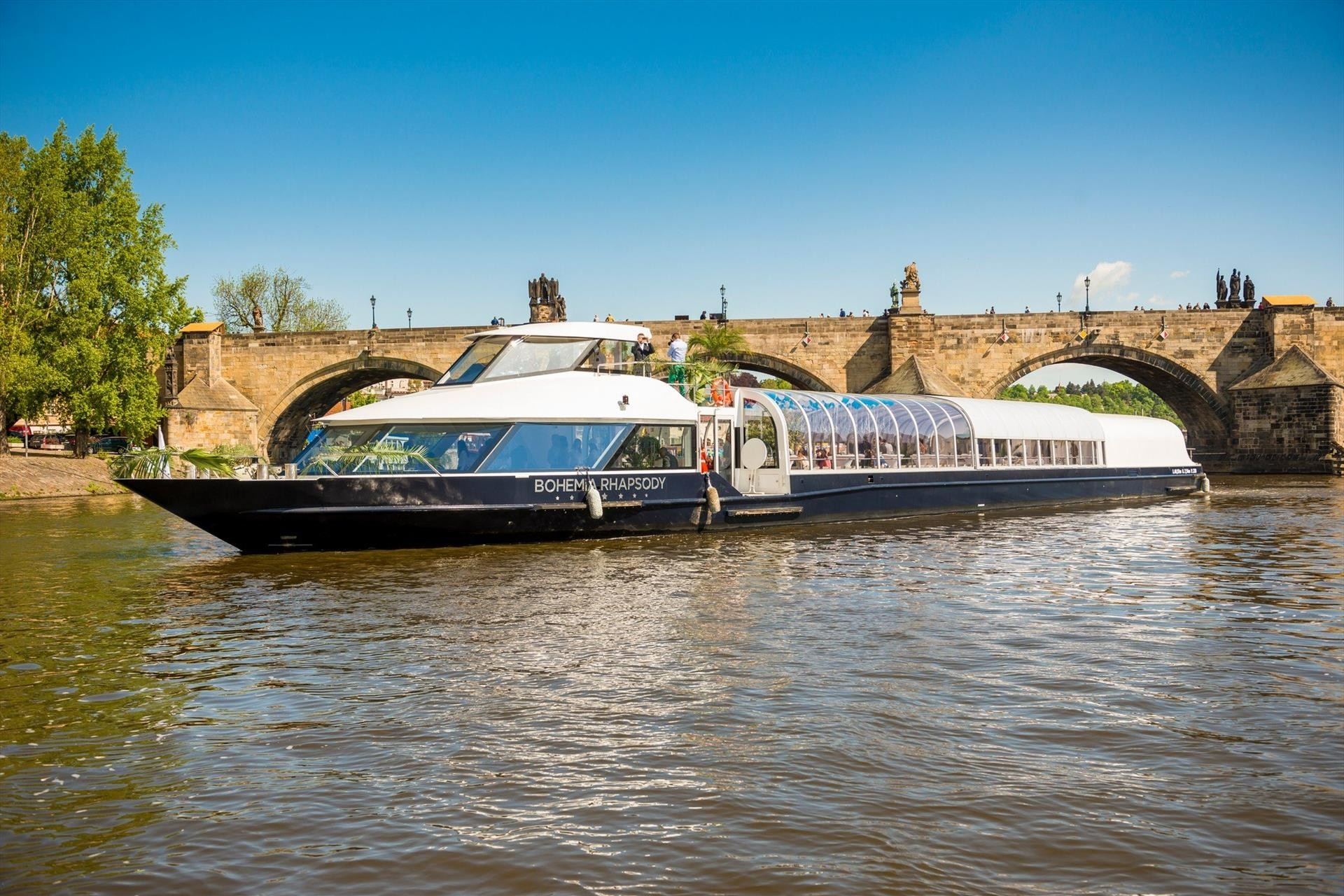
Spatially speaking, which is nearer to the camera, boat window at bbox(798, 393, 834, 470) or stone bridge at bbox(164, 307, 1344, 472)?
boat window at bbox(798, 393, 834, 470)

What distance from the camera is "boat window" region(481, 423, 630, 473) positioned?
55.4 feet

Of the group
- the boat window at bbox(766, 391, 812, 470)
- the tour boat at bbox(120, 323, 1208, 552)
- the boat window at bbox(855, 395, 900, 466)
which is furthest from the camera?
the boat window at bbox(855, 395, 900, 466)

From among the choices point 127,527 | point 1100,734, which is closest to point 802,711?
point 1100,734

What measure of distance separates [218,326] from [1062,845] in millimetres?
47659

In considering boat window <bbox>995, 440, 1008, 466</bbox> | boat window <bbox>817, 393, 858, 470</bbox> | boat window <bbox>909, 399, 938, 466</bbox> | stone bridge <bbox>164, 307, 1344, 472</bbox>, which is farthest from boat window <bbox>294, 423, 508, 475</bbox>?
stone bridge <bbox>164, 307, 1344, 472</bbox>

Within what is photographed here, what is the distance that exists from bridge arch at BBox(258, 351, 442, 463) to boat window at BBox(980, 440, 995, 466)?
89.1ft

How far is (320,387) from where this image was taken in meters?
48.9

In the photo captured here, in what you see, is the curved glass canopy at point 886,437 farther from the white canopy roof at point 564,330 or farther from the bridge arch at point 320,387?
the bridge arch at point 320,387

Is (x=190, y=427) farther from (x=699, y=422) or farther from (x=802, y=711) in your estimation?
(x=802, y=711)

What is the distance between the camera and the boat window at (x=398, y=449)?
16.1 metres

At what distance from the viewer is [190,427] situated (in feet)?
149

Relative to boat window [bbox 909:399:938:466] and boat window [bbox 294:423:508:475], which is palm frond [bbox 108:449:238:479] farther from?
boat window [bbox 909:399:938:466]

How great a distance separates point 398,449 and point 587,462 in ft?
9.64

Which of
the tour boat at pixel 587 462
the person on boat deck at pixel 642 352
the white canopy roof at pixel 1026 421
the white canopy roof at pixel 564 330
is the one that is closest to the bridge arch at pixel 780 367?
the white canopy roof at pixel 1026 421
